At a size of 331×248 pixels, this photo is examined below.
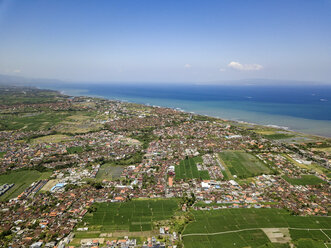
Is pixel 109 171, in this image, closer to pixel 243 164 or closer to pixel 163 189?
pixel 163 189

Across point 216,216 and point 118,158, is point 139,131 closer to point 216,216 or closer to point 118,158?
point 118,158

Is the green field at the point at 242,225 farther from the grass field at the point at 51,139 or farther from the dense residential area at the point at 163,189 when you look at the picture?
the grass field at the point at 51,139

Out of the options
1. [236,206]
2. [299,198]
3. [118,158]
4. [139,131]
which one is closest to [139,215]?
[236,206]

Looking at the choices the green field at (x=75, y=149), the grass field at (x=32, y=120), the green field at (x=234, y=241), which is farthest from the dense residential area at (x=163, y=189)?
the grass field at (x=32, y=120)

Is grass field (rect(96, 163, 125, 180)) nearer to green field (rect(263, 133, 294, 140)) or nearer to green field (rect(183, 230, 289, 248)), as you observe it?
green field (rect(183, 230, 289, 248))

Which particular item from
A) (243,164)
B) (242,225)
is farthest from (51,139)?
(242,225)

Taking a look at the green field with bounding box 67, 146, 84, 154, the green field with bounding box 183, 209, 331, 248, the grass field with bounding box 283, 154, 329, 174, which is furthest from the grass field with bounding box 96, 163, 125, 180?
the grass field with bounding box 283, 154, 329, 174

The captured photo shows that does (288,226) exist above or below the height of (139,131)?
below
